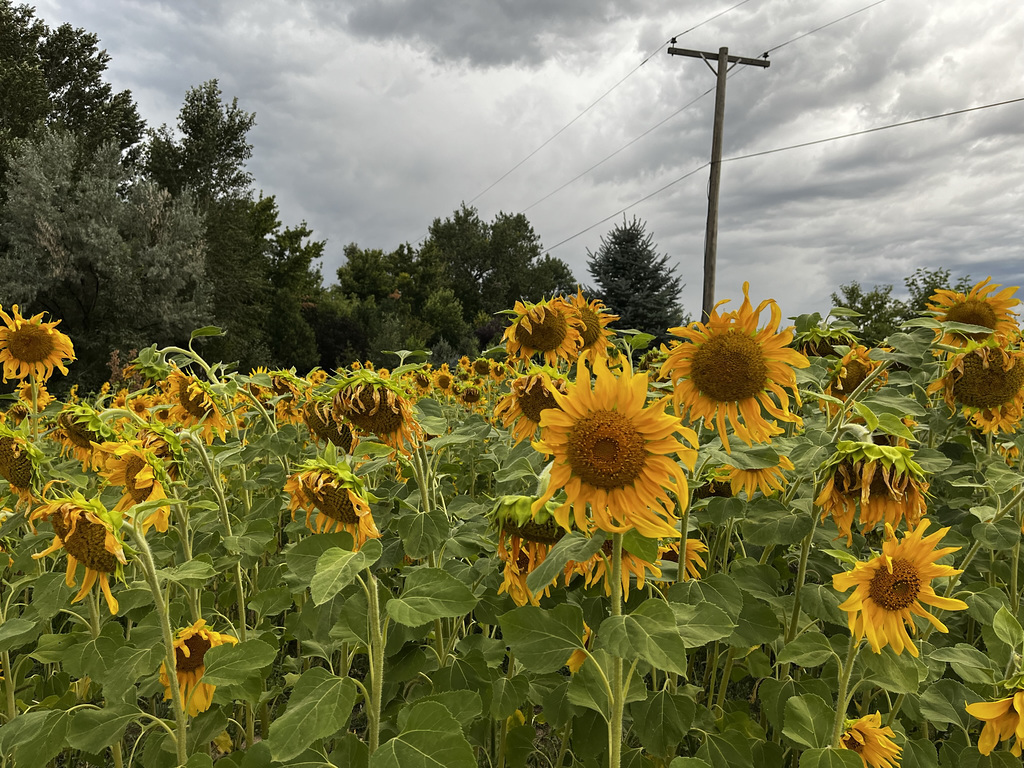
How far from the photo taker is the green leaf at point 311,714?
1091 mm

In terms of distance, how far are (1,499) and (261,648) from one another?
5.99ft

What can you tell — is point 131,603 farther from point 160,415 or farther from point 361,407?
point 160,415

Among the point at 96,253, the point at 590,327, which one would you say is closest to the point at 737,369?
the point at 590,327

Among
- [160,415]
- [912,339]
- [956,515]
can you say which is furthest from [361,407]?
[160,415]

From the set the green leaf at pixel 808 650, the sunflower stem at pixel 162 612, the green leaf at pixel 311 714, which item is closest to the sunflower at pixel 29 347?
the sunflower stem at pixel 162 612

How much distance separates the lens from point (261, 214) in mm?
32562

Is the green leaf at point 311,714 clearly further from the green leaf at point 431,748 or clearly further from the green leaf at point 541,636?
the green leaf at point 541,636

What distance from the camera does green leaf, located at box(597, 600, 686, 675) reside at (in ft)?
3.12

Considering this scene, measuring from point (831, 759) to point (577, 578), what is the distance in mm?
681

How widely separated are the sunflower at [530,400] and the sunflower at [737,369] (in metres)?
0.32

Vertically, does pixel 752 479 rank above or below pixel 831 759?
above

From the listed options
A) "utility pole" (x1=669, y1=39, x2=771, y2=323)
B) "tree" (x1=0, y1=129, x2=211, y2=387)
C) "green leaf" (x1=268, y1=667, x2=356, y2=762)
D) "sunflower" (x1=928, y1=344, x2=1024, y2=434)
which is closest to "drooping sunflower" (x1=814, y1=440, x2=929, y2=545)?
"sunflower" (x1=928, y1=344, x2=1024, y2=434)

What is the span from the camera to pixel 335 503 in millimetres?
1302

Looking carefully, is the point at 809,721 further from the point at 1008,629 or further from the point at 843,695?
the point at 1008,629
